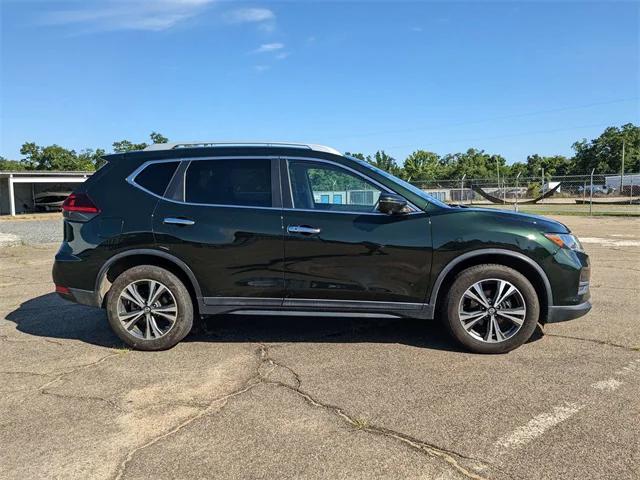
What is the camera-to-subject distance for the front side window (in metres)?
4.79

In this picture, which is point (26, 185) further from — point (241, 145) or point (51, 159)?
point (241, 145)

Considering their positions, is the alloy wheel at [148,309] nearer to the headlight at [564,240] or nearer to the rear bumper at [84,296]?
the rear bumper at [84,296]

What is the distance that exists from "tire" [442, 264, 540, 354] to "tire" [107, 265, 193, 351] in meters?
2.46

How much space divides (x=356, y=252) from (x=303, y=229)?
526mm

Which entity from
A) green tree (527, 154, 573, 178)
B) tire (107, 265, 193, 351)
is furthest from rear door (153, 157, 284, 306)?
green tree (527, 154, 573, 178)

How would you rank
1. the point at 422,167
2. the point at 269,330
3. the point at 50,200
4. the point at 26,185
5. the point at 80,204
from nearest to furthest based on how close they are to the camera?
the point at 80,204 < the point at 269,330 < the point at 50,200 < the point at 26,185 < the point at 422,167

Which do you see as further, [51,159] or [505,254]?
[51,159]

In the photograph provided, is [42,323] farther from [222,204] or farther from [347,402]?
[347,402]

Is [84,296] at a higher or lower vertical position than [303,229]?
lower

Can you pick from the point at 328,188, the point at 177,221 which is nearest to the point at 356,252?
the point at 328,188

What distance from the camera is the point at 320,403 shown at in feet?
12.1

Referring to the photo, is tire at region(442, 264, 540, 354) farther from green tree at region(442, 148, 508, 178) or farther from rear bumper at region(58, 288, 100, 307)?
green tree at region(442, 148, 508, 178)

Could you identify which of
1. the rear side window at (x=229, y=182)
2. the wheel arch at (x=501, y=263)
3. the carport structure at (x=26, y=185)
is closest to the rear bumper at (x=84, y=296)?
the rear side window at (x=229, y=182)

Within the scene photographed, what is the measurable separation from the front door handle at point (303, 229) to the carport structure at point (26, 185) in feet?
104
